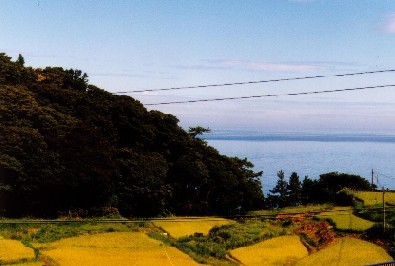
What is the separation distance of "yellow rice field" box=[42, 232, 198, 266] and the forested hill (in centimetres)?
796

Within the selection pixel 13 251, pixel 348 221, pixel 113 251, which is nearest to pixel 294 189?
pixel 348 221

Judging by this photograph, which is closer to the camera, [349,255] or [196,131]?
[349,255]

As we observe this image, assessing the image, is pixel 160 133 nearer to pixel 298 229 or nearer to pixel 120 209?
pixel 120 209

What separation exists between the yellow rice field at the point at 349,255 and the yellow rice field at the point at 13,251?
13.6 m

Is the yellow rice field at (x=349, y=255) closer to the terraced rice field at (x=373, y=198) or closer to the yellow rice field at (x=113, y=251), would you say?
the yellow rice field at (x=113, y=251)

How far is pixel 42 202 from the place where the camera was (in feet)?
103

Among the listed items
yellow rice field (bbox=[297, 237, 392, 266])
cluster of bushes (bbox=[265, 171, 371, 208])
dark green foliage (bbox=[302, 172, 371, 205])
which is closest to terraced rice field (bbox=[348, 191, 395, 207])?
cluster of bushes (bbox=[265, 171, 371, 208])

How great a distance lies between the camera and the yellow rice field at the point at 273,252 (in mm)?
21256

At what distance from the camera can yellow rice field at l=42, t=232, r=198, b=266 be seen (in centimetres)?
1934

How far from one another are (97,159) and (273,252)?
57.8ft

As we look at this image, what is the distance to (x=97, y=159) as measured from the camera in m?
34.1

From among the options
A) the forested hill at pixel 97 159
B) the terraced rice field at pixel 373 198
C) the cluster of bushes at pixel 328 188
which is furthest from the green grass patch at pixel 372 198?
the forested hill at pixel 97 159

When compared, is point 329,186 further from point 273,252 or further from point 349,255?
point 273,252

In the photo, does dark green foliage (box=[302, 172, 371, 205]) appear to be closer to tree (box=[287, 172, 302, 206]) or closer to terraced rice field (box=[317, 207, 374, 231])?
tree (box=[287, 172, 302, 206])
